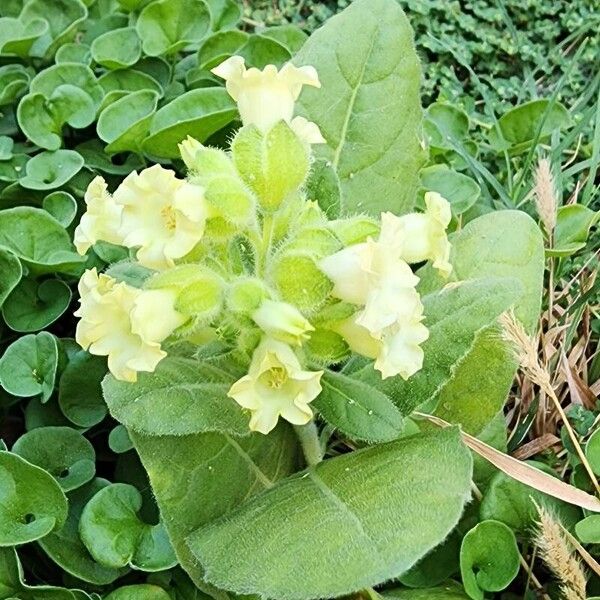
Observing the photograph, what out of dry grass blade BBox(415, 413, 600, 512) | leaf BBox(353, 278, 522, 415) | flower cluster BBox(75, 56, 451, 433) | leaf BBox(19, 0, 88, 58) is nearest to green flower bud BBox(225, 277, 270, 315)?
flower cluster BBox(75, 56, 451, 433)

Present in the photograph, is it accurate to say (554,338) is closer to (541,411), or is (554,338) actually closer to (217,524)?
(541,411)

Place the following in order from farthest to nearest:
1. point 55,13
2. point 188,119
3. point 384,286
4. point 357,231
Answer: point 55,13 → point 188,119 → point 357,231 → point 384,286

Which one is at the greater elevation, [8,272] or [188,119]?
[188,119]

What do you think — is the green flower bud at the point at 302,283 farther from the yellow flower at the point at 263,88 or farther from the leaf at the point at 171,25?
the leaf at the point at 171,25

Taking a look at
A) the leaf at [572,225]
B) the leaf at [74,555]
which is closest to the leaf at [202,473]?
the leaf at [74,555]

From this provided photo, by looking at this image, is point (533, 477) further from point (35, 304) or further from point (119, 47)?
point (119, 47)

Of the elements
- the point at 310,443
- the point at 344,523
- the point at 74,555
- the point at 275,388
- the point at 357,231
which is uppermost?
the point at 357,231

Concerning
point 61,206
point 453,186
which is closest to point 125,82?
point 61,206

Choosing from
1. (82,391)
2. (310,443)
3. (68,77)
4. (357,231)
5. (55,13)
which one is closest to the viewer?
(357,231)
